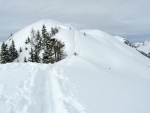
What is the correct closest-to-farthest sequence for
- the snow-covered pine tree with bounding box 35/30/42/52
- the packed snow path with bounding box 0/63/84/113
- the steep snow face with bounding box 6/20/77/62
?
the packed snow path with bounding box 0/63/84/113, the steep snow face with bounding box 6/20/77/62, the snow-covered pine tree with bounding box 35/30/42/52

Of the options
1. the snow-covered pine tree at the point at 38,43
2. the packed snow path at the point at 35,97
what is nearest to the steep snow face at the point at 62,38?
the snow-covered pine tree at the point at 38,43

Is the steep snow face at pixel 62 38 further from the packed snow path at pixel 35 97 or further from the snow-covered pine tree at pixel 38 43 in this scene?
the packed snow path at pixel 35 97

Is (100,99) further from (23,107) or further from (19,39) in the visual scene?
(19,39)

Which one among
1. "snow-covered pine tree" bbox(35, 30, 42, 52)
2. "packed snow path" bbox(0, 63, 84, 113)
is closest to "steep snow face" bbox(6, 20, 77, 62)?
"snow-covered pine tree" bbox(35, 30, 42, 52)

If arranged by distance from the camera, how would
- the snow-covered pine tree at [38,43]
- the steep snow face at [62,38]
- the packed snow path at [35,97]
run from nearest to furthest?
the packed snow path at [35,97] → the steep snow face at [62,38] → the snow-covered pine tree at [38,43]

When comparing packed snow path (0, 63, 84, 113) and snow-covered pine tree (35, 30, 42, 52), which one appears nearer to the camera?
packed snow path (0, 63, 84, 113)

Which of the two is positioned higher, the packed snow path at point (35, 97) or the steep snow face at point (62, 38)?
the packed snow path at point (35, 97)

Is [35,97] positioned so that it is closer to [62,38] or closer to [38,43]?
[62,38]

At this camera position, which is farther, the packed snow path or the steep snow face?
the steep snow face

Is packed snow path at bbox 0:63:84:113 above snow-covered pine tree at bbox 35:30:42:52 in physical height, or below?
above

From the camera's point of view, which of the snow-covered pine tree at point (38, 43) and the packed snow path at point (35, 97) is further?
the snow-covered pine tree at point (38, 43)

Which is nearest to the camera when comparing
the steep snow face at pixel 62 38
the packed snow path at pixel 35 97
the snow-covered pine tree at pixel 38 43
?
the packed snow path at pixel 35 97

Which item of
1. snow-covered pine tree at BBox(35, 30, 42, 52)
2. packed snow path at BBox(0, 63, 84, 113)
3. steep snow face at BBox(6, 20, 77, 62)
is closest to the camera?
packed snow path at BBox(0, 63, 84, 113)

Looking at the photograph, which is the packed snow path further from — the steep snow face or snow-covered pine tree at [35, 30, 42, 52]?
snow-covered pine tree at [35, 30, 42, 52]
